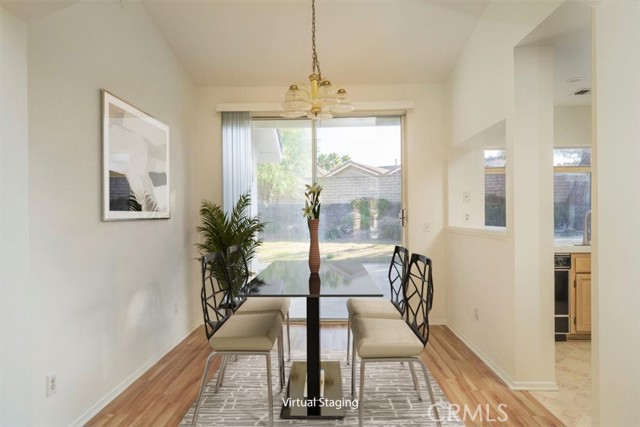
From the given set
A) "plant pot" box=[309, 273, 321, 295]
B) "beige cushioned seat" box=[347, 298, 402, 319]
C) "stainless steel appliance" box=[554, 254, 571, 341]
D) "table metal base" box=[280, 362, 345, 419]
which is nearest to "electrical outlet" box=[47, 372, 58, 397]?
"table metal base" box=[280, 362, 345, 419]

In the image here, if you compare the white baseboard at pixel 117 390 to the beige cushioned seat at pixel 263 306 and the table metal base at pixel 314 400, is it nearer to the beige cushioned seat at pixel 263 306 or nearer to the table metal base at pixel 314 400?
the beige cushioned seat at pixel 263 306

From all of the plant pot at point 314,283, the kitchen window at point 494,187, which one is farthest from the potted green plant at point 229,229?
the kitchen window at point 494,187

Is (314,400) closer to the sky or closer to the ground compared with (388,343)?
closer to the ground

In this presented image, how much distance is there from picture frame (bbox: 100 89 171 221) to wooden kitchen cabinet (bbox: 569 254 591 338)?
3.68 metres

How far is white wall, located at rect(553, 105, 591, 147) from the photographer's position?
3.90 m

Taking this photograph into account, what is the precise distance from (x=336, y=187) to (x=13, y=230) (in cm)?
299

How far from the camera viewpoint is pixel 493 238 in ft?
8.84

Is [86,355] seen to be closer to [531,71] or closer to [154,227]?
[154,227]

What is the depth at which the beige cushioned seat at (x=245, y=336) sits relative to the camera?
6.29 feet

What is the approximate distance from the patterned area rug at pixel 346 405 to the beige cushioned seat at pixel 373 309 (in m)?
0.49

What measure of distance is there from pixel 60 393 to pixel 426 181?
347cm
